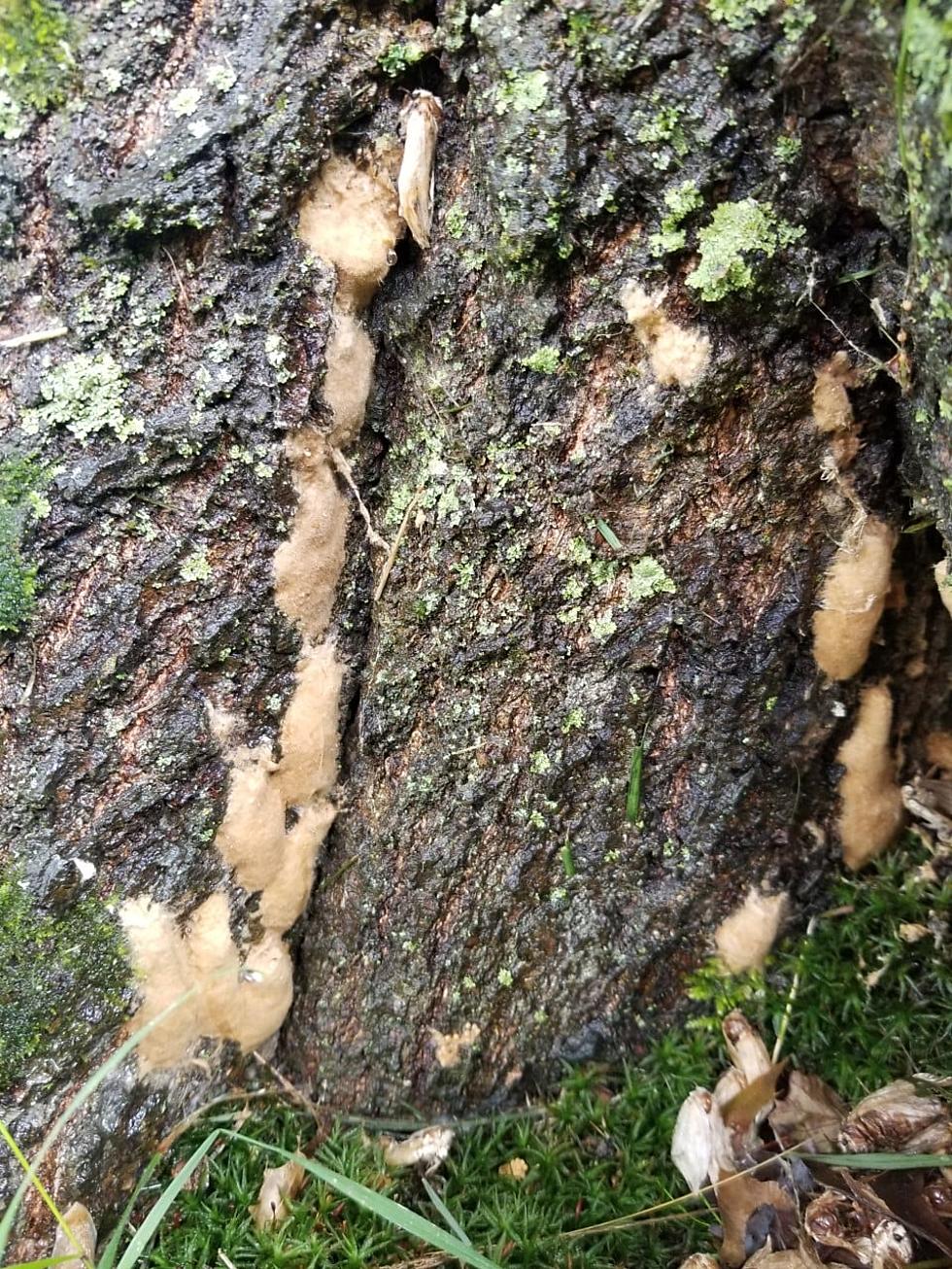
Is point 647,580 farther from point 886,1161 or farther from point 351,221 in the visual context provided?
point 886,1161

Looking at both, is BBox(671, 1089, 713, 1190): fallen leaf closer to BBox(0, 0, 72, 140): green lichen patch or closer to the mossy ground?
the mossy ground

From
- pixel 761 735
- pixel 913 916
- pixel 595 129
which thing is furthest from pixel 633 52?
pixel 913 916

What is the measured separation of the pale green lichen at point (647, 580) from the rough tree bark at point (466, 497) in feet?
0.05

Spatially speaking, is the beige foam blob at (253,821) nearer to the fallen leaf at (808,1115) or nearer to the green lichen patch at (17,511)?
the green lichen patch at (17,511)

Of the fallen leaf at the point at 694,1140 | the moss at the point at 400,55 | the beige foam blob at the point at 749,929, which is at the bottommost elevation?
the fallen leaf at the point at 694,1140

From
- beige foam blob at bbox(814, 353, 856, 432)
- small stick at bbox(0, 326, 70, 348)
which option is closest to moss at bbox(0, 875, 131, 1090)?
small stick at bbox(0, 326, 70, 348)

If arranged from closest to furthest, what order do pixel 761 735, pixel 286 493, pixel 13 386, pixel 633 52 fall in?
pixel 633 52, pixel 13 386, pixel 286 493, pixel 761 735

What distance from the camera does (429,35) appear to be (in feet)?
4.87

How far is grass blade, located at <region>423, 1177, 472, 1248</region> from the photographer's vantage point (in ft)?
5.80

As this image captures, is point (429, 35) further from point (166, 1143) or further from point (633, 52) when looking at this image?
point (166, 1143)

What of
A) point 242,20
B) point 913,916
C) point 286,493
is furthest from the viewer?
point 913,916

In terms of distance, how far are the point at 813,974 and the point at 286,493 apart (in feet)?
5.10

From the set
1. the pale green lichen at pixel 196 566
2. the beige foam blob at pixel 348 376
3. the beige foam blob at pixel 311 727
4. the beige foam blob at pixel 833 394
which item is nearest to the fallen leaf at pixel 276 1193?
the beige foam blob at pixel 311 727

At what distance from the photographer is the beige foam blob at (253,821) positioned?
1837 mm
